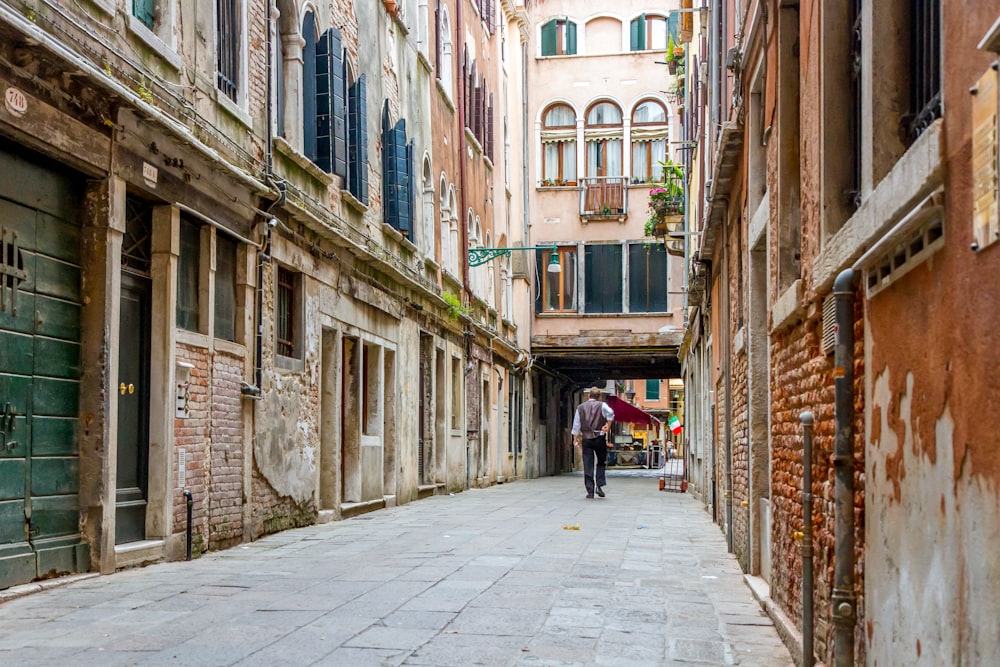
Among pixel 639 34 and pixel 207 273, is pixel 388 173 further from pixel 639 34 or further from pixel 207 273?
pixel 639 34

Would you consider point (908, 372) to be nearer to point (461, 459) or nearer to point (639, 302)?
point (461, 459)

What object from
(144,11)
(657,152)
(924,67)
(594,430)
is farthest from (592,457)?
(657,152)

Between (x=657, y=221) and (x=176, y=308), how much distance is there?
16118mm

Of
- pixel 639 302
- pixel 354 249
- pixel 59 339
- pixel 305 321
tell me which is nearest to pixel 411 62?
pixel 354 249

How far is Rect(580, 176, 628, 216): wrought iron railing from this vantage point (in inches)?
1294

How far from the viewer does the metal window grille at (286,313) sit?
1273 cm

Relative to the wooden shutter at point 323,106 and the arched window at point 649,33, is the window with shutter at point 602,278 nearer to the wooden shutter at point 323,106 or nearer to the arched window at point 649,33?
the arched window at point 649,33

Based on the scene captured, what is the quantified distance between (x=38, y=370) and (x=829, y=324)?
5.22 m

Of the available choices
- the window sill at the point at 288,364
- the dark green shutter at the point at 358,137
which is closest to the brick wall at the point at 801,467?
the window sill at the point at 288,364

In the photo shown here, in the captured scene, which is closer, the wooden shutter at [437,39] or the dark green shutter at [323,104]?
the dark green shutter at [323,104]

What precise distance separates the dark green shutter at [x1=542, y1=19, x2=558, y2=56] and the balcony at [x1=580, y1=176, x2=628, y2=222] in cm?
434

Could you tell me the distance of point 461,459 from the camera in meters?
22.5

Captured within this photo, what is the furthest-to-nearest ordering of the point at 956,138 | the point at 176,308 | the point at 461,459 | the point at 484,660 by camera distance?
the point at 461,459
the point at 176,308
the point at 484,660
the point at 956,138

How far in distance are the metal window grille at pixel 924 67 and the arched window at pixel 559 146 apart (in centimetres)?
2959
